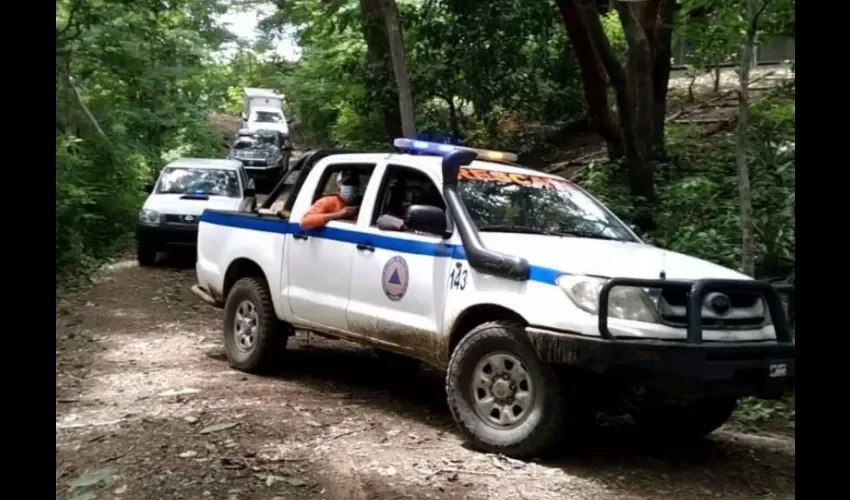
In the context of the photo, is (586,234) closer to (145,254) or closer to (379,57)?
(145,254)

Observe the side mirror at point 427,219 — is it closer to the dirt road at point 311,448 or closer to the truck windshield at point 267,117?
the dirt road at point 311,448

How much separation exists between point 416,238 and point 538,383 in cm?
147

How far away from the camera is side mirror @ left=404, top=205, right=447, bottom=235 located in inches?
222

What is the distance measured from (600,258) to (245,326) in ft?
11.5

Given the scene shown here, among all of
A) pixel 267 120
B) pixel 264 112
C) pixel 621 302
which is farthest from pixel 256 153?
pixel 621 302

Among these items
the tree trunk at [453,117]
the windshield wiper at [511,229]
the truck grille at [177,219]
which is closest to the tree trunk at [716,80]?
the tree trunk at [453,117]

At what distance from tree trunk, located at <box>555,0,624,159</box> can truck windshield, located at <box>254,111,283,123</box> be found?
58.3 feet

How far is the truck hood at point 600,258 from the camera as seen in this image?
4.95 meters

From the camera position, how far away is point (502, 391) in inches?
205

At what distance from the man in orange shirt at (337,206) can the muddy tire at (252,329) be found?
0.85 metres

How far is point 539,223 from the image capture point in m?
6.04
